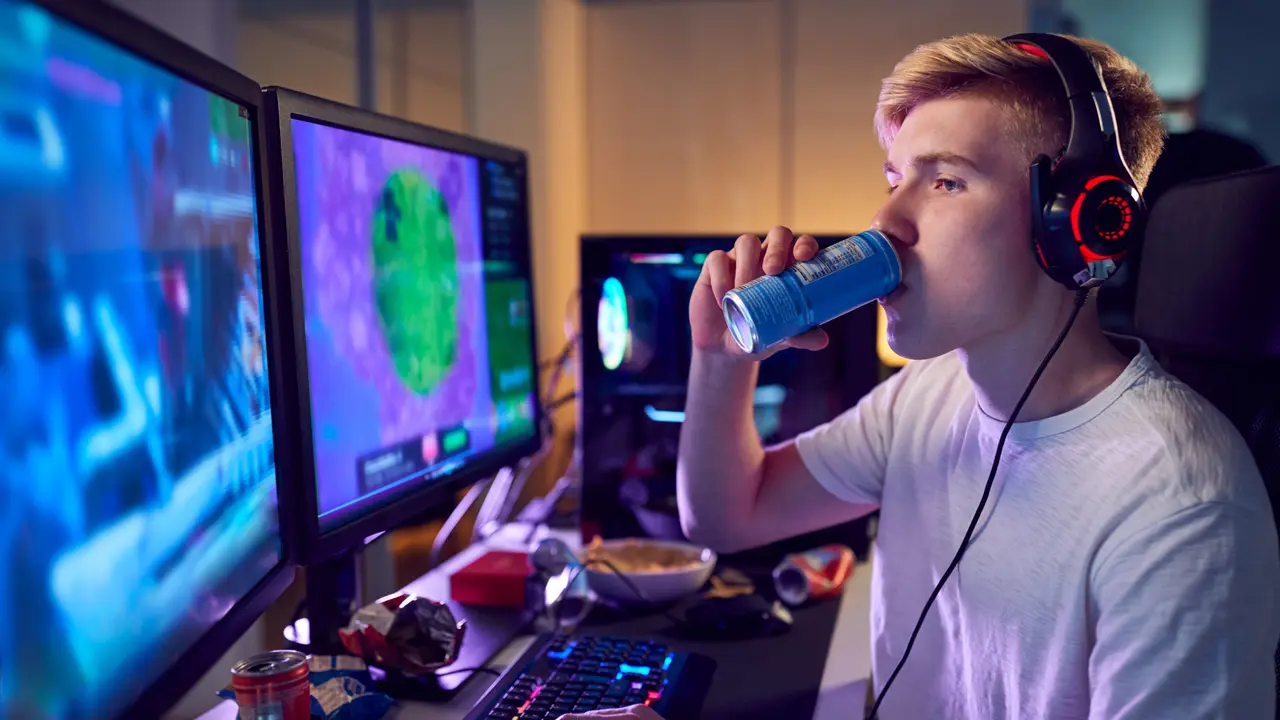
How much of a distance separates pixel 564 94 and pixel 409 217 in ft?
6.88

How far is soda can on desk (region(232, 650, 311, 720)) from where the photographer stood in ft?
2.25

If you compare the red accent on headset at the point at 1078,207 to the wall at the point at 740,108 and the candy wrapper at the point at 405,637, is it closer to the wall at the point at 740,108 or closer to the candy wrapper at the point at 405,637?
the candy wrapper at the point at 405,637

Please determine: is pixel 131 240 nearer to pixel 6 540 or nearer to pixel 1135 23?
pixel 6 540

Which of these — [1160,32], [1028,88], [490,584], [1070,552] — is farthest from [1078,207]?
[1160,32]

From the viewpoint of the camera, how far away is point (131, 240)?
520 millimetres

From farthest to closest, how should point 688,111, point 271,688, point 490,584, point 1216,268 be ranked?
point 688,111, point 490,584, point 1216,268, point 271,688

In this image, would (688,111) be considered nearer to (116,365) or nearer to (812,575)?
(812,575)

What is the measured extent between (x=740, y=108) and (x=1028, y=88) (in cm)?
224

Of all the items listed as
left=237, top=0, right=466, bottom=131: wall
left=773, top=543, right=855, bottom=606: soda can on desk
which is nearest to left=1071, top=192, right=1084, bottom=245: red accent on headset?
left=773, top=543, right=855, bottom=606: soda can on desk

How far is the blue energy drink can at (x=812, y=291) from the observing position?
764mm

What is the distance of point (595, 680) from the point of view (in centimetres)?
86

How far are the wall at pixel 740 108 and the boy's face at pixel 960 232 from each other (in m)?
2.12

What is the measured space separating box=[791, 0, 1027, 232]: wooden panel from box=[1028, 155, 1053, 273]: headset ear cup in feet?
6.96

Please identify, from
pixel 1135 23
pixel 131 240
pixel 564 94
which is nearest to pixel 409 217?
pixel 131 240
